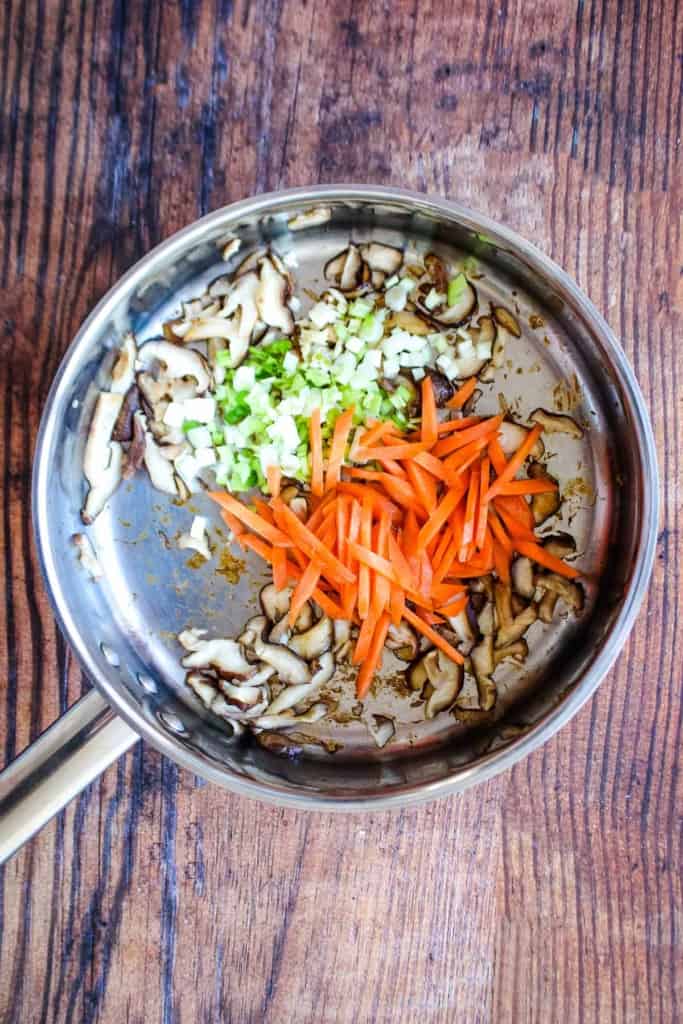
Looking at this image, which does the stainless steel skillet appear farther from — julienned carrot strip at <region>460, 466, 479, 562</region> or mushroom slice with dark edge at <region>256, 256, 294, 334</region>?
julienned carrot strip at <region>460, 466, 479, 562</region>

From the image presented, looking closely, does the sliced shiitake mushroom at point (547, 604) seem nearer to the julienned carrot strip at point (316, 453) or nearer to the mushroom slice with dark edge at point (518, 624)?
the mushroom slice with dark edge at point (518, 624)

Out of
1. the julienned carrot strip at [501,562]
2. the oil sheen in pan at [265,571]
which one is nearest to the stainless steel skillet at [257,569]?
the oil sheen in pan at [265,571]

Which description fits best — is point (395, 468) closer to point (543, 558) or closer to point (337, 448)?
point (337, 448)

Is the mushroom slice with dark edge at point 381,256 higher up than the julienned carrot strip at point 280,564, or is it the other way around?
the mushroom slice with dark edge at point 381,256

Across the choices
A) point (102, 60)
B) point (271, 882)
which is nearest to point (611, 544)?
point (271, 882)

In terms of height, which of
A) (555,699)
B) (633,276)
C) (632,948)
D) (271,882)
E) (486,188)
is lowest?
(632,948)

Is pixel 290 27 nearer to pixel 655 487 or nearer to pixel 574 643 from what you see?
pixel 655 487

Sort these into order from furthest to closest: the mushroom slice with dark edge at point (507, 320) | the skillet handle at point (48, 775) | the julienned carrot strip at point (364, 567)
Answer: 1. the mushroom slice with dark edge at point (507, 320)
2. the julienned carrot strip at point (364, 567)
3. the skillet handle at point (48, 775)
